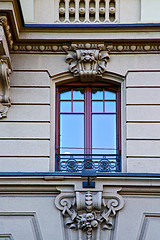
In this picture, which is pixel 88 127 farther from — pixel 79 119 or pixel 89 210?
pixel 89 210

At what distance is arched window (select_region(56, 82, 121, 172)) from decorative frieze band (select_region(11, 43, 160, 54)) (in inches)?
36.2

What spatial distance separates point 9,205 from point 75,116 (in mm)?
2771

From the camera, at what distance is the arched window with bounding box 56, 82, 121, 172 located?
44.7 ft

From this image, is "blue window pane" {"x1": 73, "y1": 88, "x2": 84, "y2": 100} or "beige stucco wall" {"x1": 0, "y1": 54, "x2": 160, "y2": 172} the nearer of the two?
"beige stucco wall" {"x1": 0, "y1": 54, "x2": 160, "y2": 172}

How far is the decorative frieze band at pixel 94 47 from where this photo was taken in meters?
14.1

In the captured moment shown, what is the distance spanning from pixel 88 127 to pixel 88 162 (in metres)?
0.93

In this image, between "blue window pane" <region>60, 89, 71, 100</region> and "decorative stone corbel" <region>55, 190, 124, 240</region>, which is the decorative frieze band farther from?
"decorative stone corbel" <region>55, 190, 124, 240</region>

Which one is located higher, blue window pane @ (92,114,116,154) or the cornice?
the cornice

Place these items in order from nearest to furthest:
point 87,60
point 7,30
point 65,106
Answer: point 7,30 < point 87,60 < point 65,106

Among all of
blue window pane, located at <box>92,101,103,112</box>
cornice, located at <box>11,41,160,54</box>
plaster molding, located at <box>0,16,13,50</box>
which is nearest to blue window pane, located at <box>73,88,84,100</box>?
blue window pane, located at <box>92,101,103,112</box>

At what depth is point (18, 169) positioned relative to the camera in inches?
525

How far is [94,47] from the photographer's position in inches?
552

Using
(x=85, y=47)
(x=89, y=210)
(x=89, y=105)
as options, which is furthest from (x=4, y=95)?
(x=89, y=210)

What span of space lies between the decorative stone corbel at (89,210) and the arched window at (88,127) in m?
0.78
